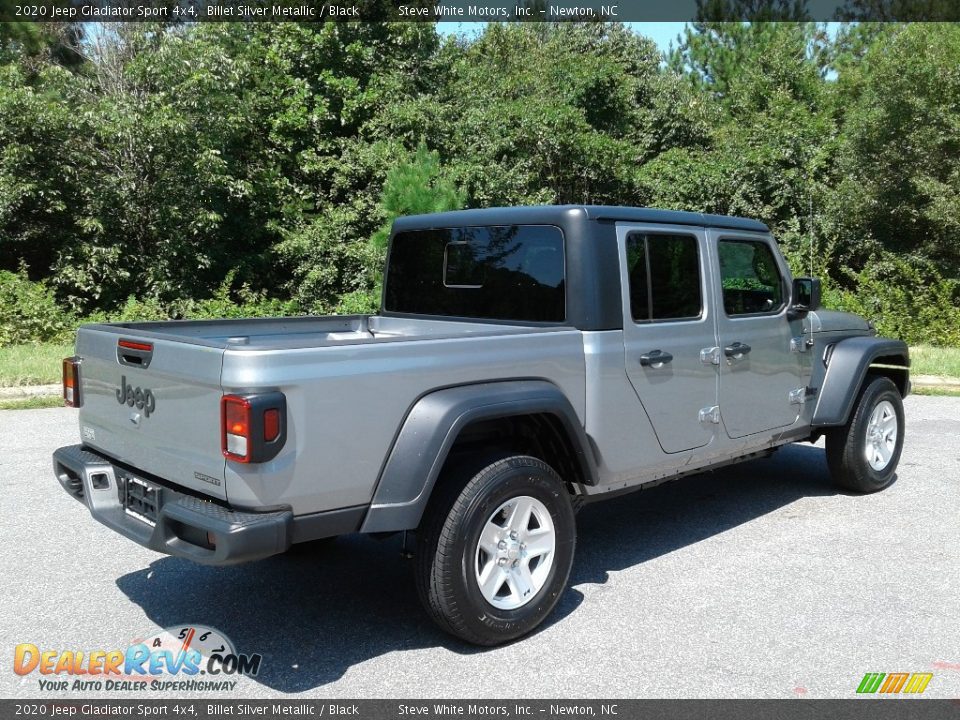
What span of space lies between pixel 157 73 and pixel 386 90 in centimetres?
522

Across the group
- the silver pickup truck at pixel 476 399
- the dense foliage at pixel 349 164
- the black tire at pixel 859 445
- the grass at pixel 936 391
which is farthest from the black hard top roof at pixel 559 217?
the dense foliage at pixel 349 164

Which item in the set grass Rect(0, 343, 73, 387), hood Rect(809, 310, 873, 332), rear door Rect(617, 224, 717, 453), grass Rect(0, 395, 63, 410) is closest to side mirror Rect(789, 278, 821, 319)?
hood Rect(809, 310, 873, 332)

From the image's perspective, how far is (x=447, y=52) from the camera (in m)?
21.9

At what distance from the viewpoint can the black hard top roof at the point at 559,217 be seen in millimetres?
4285

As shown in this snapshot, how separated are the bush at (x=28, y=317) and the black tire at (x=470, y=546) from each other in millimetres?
12861

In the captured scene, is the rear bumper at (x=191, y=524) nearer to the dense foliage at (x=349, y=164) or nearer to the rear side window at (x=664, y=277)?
the rear side window at (x=664, y=277)

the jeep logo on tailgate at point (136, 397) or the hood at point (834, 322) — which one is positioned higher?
the hood at point (834, 322)

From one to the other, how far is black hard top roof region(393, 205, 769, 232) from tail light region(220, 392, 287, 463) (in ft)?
5.96

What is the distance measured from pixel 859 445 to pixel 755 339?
4.87ft

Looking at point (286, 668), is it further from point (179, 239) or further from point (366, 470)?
point (179, 239)

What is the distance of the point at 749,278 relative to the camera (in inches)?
208

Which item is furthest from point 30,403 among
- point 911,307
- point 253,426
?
point 911,307

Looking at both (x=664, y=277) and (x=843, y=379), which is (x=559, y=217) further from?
(x=843, y=379)

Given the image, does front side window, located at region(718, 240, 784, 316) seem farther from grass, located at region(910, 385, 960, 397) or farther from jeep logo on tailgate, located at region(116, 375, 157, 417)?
grass, located at region(910, 385, 960, 397)
